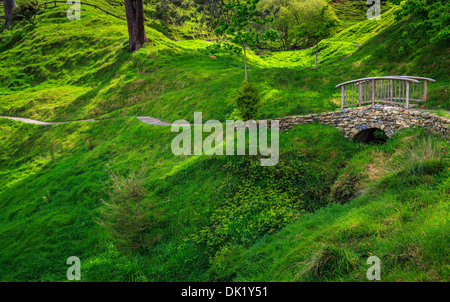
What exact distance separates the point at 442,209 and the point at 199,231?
19.6 ft

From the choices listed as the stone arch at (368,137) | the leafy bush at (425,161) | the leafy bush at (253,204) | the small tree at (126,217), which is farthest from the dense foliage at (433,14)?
the small tree at (126,217)

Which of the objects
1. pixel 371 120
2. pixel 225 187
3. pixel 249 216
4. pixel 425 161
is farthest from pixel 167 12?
pixel 425 161

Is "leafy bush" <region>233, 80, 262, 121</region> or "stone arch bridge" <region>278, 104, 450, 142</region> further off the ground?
"leafy bush" <region>233, 80, 262, 121</region>

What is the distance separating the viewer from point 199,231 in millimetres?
8234

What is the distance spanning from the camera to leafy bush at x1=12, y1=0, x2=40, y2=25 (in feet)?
137

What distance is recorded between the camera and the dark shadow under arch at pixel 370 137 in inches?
436

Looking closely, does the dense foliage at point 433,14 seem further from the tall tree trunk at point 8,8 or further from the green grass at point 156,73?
the tall tree trunk at point 8,8

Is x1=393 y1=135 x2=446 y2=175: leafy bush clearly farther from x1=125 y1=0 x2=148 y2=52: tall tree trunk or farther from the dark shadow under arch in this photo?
x1=125 y1=0 x2=148 y2=52: tall tree trunk

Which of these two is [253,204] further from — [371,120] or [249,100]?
[371,120]

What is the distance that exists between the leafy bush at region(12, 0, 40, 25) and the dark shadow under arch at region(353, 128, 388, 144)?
52.1 metres

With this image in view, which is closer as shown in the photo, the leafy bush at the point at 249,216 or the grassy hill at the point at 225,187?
the grassy hill at the point at 225,187

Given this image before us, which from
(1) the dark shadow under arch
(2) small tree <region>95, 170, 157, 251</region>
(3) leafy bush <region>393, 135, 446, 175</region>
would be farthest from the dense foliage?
(2) small tree <region>95, 170, 157, 251</region>

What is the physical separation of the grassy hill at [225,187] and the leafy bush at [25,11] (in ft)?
84.3

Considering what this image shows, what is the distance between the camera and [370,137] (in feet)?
37.9
